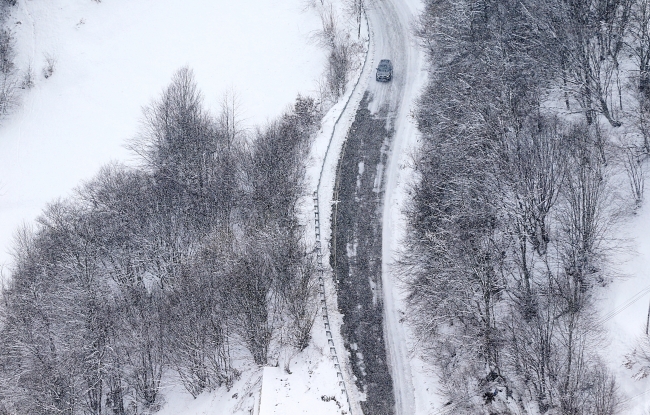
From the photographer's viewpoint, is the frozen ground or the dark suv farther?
the dark suv

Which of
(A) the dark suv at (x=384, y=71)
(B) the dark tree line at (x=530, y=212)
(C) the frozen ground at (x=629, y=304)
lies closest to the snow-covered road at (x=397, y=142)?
(A) the dark suv at (x=384, y=71)

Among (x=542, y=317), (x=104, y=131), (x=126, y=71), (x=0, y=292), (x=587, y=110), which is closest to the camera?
(x=542, y=317)

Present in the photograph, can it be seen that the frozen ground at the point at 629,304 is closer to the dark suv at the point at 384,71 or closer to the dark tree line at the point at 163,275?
the dark tree line at the point at 163,275

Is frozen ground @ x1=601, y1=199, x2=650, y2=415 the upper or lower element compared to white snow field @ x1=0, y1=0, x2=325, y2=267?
lower

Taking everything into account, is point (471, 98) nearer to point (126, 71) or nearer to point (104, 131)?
point (104, 131)

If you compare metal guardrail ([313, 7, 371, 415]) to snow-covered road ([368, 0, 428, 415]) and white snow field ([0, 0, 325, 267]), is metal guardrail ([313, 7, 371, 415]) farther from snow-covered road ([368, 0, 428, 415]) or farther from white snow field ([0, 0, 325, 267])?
white snow field ([0, 0, 325, 267])

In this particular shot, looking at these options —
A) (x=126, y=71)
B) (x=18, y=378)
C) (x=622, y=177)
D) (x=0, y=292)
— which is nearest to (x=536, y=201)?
(x=622, y=177)

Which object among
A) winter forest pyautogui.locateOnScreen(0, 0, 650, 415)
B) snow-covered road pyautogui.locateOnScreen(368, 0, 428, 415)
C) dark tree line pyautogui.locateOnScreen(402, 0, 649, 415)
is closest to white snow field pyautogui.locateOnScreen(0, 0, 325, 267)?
winter forest pyautogui.locateOnScreen(0, 0, 650, 415)
